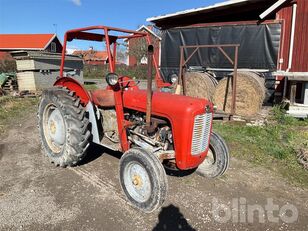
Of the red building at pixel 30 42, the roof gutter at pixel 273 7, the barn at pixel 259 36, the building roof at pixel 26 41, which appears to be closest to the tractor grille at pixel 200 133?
the barn at pixel 259 36

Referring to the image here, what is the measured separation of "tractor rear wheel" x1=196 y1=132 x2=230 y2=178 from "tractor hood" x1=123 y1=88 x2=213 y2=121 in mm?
730

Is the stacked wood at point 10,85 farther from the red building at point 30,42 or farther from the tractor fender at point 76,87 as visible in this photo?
the red building at point 30,42

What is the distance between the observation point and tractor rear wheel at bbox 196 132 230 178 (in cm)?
370

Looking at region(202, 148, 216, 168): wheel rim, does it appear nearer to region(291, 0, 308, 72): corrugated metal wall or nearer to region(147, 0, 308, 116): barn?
region(147, 0, 308, 116): barn

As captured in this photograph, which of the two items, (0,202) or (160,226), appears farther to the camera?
(0,202)

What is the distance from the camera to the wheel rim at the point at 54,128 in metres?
4.14

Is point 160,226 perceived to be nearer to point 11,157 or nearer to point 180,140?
point 180,140

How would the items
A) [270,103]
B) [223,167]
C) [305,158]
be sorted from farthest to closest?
[270,103] → [305,158] → [223,167]

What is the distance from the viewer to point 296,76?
802 cm

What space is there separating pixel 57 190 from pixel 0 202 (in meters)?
0.62

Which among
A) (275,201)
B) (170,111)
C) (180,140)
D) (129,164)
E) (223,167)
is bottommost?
(275,201)

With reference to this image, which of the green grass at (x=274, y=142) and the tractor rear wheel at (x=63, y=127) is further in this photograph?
the green grass at (x=274, y=142)

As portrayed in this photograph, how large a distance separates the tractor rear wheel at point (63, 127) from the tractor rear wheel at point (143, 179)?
80 cm

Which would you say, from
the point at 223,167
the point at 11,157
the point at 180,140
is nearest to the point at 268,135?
the point at 223,167
